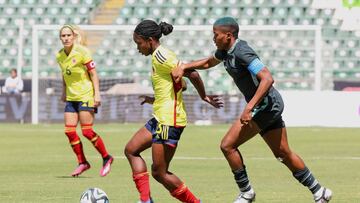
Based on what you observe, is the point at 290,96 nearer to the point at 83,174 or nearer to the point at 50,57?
the point at 50,57

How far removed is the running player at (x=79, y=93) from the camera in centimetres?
1546

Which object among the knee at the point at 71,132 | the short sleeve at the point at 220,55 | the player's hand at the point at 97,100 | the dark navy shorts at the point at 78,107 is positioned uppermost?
the short sleeve at the point at 220,55

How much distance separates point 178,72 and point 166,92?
0.95 ft

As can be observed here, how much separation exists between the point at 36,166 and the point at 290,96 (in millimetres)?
15707

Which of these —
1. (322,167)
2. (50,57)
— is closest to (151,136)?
(322,167)

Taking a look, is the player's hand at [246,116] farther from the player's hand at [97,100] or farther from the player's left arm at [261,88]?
the player's hand at [97,100]

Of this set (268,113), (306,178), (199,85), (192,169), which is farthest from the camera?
(192,169)

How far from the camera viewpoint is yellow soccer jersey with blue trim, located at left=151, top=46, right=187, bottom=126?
10.3m

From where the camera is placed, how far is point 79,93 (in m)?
15.5

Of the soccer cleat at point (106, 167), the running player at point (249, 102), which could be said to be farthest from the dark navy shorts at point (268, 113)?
the soccer cleat at point (106, 167)

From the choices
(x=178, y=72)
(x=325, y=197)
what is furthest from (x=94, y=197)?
(x=325, y=197)

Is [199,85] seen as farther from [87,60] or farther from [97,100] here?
[87,60]

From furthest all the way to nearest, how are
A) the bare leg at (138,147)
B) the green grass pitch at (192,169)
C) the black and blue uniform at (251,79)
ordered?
1. the green grass pitch at (192,169)
2. the bare leg at (138,147)
3. the black and blue uniform at (251,79)

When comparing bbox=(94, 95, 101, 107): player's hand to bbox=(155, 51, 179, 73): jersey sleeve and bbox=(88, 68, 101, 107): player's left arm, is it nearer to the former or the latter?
bbox=(88, 68, 101, 107): player's left arm
